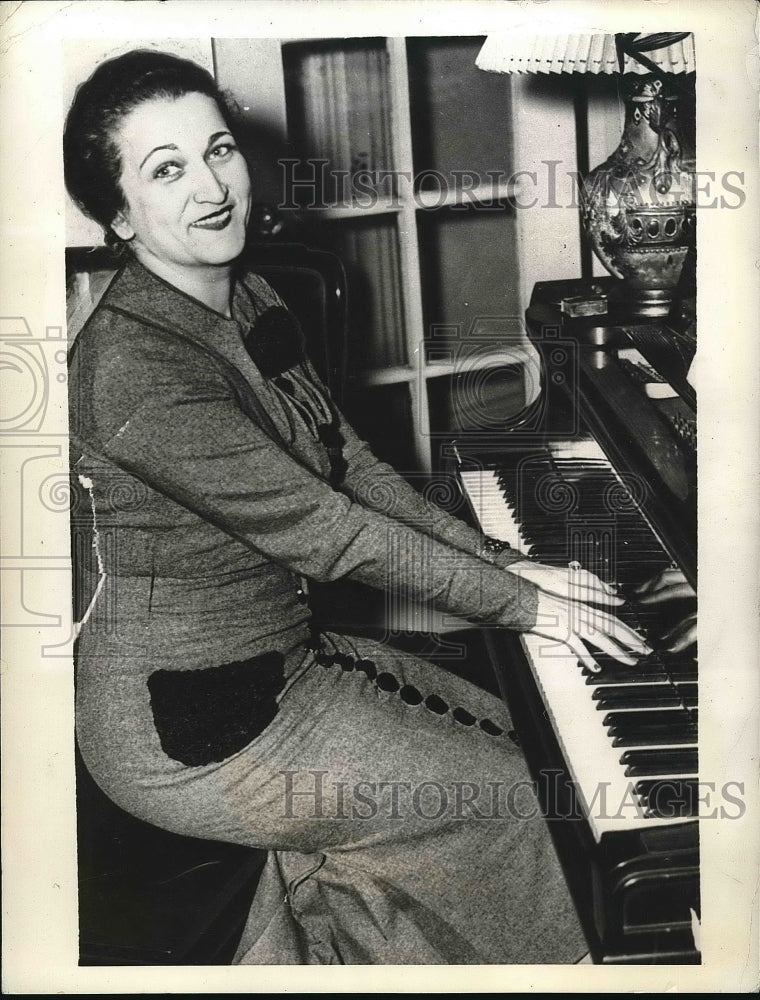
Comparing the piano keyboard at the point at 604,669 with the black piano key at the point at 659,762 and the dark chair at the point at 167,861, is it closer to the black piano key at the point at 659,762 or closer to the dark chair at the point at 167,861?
the black piano key at the point at 659,762

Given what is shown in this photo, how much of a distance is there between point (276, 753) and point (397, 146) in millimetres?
1016

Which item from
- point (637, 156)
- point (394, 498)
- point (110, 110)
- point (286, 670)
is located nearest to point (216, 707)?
point (286, 670)

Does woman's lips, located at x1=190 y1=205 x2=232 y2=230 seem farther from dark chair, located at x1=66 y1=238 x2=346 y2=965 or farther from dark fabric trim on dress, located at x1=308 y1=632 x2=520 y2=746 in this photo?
dark fabric trim on dress, located at x1=308 y1=632 x2=520 y2=746

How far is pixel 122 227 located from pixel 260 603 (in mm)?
653

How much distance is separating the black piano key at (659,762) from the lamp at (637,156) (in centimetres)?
73

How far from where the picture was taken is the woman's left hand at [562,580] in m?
1.49

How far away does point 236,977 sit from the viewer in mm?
1599

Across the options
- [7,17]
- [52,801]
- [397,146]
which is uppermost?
[7,17]

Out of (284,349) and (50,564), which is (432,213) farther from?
(50,564)

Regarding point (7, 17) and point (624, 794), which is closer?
point (624, 794)

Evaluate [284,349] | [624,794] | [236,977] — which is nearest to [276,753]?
[236,977]

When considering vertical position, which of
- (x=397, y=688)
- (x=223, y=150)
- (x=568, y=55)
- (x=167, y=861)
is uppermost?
(x=568, y=55)

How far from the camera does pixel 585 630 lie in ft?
4.74

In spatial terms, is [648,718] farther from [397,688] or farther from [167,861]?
[167,861]
